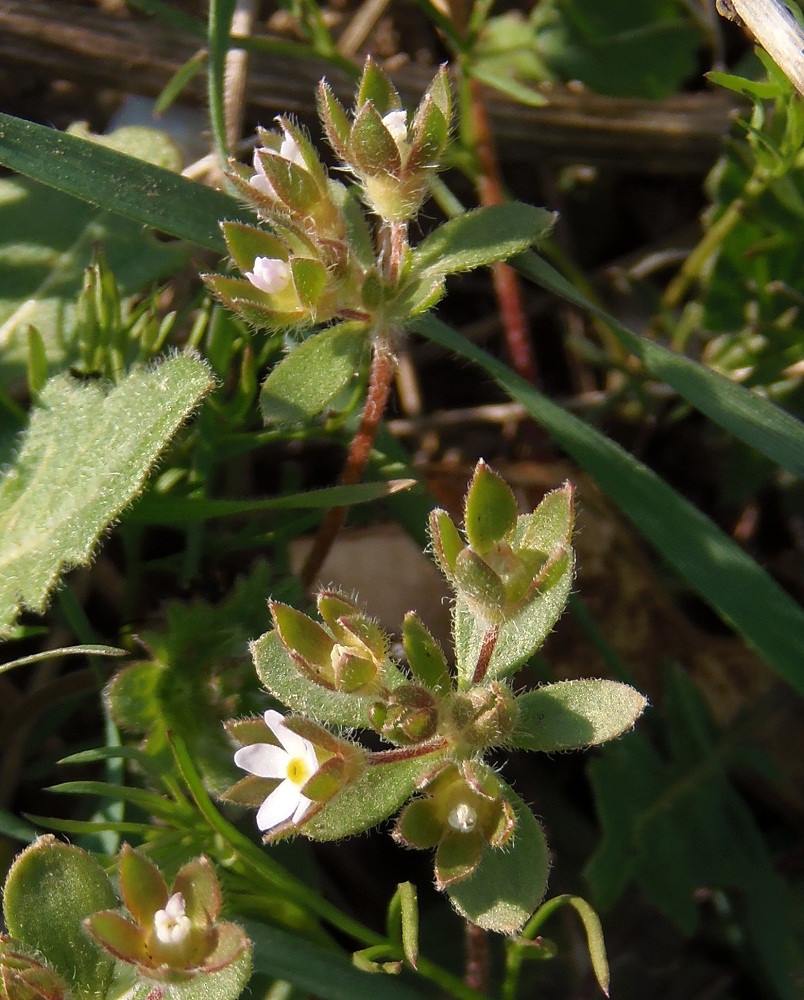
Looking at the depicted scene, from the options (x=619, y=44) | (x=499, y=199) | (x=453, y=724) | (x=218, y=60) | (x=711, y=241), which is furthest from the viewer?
(x=619, y=44)

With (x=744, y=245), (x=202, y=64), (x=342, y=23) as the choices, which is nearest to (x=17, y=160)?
(x=202, y=64)

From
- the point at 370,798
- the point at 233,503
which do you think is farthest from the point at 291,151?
the point at 370,798

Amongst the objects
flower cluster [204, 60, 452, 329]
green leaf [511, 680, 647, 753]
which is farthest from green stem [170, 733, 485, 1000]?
flower cluster [204, 60, 452, 329]

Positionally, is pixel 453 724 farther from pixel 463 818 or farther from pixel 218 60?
pixel 218 60

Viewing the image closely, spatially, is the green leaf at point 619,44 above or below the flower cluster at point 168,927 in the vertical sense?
above

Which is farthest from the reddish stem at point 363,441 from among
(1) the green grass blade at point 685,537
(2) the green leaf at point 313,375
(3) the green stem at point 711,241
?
(3) the green stem at point 711,241

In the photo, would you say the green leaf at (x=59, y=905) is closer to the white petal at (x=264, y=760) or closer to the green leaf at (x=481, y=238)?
the white petal at (x=264, y=760)

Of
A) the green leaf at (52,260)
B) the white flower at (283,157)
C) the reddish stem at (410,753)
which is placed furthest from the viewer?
the green leaf at (52,260)
